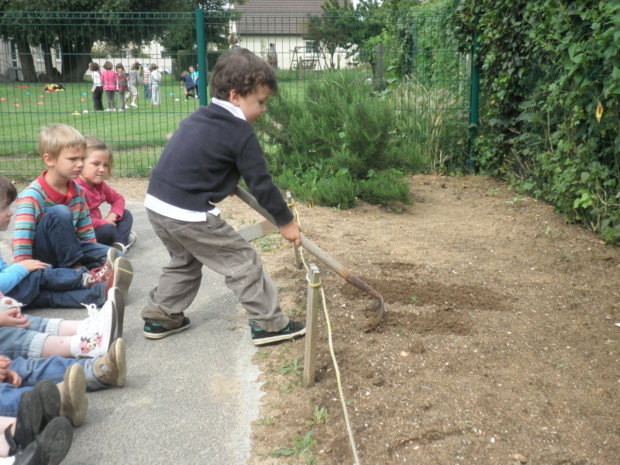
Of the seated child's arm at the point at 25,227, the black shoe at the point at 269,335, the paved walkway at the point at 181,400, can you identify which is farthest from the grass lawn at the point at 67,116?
the black shoe at the point at 269,335

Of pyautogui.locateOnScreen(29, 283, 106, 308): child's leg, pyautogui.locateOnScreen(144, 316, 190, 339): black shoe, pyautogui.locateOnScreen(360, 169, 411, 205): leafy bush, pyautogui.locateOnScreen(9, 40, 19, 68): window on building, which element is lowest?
pyautogui.locateOnScreen(144, 316, 190, 339): black shoe

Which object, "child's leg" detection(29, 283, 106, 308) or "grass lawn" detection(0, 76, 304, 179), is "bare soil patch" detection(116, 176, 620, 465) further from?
"grass lawn" detection(0, 76, 304, 179)

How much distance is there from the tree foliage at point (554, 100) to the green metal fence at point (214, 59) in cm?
55

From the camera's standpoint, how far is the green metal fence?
27.1ft

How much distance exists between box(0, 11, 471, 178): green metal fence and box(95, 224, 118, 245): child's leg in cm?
354

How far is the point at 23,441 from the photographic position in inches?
92.5

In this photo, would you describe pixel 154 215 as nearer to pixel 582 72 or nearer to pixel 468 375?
pixel 468 375

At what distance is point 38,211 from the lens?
4078mm

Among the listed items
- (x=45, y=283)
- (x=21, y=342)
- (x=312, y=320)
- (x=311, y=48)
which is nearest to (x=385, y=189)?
(x=311, y=48)

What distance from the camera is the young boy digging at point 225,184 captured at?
3.27m

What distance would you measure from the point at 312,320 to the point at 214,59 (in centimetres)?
640

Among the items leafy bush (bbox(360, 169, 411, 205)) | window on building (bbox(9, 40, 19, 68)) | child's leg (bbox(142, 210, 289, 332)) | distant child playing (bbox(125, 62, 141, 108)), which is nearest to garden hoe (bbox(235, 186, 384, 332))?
child's leg (bbox(142, 210, 289, 332))

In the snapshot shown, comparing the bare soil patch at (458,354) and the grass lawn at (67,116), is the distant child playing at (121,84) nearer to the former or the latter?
the grass lawn at (67,116)

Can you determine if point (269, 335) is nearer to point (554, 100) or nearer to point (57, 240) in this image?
point (57, 240)
